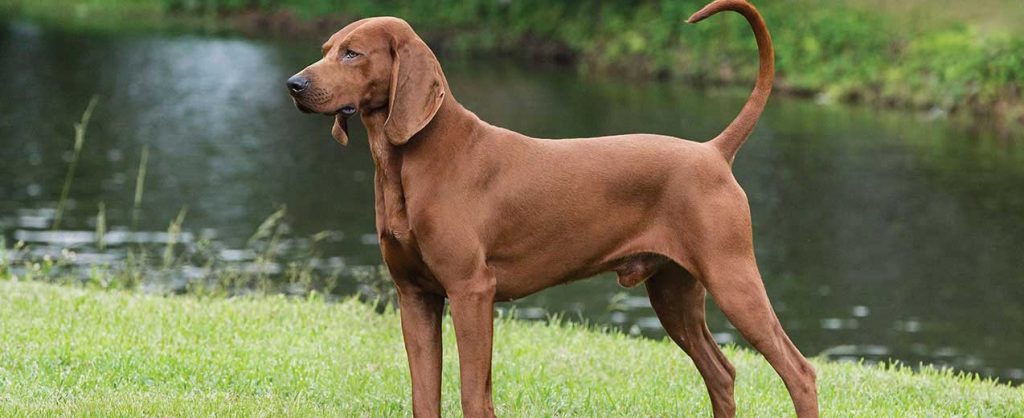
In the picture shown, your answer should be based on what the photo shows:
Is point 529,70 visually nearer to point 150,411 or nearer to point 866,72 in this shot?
point 866,72

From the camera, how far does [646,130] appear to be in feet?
93.3

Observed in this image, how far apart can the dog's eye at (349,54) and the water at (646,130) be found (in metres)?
8.24

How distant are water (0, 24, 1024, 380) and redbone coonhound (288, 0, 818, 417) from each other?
7594 mm

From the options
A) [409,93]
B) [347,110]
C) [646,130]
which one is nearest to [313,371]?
[347,110]

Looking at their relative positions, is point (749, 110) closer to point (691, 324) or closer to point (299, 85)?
point (691, 324)

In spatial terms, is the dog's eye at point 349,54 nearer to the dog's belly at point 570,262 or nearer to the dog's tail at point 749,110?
the dog's belly at point 570,262

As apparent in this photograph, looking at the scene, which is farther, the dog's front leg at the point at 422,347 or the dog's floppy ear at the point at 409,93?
the dog's front leg at the point at 422,347

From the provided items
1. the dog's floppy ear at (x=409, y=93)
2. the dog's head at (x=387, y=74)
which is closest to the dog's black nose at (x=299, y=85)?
the dog's head at (x=387, y=74)

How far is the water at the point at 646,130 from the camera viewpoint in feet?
51.5

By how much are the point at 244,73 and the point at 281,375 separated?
31.4m

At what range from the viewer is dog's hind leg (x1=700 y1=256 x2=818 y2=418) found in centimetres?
575

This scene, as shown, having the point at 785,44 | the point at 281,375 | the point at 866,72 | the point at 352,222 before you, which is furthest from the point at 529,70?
the point at 281,375

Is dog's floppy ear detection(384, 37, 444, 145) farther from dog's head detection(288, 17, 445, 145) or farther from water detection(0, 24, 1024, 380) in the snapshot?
water detection(0, 24, 1024, 380)

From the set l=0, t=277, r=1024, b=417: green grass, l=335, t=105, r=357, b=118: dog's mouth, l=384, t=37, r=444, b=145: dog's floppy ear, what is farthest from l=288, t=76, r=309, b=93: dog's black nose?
l=0, t=277, r=1024, b=417: green grass
